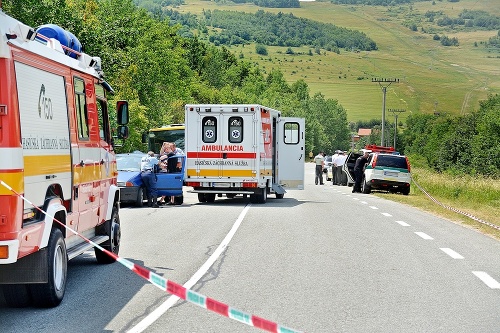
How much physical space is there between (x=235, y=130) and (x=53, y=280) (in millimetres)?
17451

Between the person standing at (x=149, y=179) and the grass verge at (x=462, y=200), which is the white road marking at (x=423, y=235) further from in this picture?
the person standing at (x=149, y=179)

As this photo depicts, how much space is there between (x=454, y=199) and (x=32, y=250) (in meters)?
26.3

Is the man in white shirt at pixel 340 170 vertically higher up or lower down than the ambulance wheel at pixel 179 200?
lower down

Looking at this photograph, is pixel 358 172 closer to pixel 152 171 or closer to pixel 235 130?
pixel 235 130

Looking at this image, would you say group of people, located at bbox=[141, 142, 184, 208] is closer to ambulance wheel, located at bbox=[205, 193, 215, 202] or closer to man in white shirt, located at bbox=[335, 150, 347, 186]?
ambulance wheel, located at bbox=[205, 193, 215, 202]

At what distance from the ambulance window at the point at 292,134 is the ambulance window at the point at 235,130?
3.80 metres

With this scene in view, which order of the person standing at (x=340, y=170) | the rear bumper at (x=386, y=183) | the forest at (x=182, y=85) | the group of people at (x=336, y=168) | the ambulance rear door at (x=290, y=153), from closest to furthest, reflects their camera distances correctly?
the ambulance rear door at (x=290, y=153), the rear bumper at (x=386, y=183), the forest at (x=182, y=85), the person standing at (x=340, y=170), the group of people at (x=336, y=168)

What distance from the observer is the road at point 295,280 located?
8000 millimetres

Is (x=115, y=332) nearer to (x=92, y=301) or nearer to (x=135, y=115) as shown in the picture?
(x=92, y=301)

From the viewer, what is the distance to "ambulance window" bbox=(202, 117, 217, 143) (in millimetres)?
25812

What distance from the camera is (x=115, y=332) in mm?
7453

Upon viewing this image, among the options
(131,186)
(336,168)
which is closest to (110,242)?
(131,186)

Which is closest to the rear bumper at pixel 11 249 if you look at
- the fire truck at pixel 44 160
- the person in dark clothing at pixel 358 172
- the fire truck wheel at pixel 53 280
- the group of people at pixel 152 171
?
the fire truck at pixel 44 160

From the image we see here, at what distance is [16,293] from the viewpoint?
8570mm
